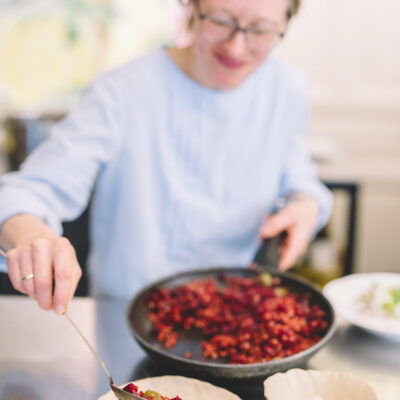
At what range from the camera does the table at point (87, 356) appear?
3.53 feet

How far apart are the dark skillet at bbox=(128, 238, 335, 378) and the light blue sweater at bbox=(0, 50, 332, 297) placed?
22 centimetres

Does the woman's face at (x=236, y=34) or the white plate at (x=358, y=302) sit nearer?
the white plate at (x=358, y=302)

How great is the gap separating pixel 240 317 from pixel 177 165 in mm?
631

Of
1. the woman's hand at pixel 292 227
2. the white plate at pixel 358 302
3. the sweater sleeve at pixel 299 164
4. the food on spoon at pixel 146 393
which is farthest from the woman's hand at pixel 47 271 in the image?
the sweater sleeve at pixel 299 164

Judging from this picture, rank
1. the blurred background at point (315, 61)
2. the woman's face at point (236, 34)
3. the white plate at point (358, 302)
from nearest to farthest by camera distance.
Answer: the white plate at point (358, 302) < the woman's face at point (236, 34) < the blurred background at point (315, 61)

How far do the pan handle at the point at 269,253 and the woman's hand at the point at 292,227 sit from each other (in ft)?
0.07

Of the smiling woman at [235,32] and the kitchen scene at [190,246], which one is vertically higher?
the smiling woman at [235,32]

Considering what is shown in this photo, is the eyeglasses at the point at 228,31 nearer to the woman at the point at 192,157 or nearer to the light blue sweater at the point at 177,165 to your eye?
the woman at the point at 192,157

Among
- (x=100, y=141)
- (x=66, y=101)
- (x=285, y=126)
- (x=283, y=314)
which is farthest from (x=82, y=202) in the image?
(x=66, y=101)

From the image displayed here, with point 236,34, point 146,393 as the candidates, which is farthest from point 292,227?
point 146,393

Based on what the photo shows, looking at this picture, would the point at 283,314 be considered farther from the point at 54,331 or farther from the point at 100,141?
the point at 100,141

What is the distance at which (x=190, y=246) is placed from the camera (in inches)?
69.1

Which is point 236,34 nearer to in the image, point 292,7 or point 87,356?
Result: point 292,7

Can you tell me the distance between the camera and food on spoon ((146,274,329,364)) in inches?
44.8
